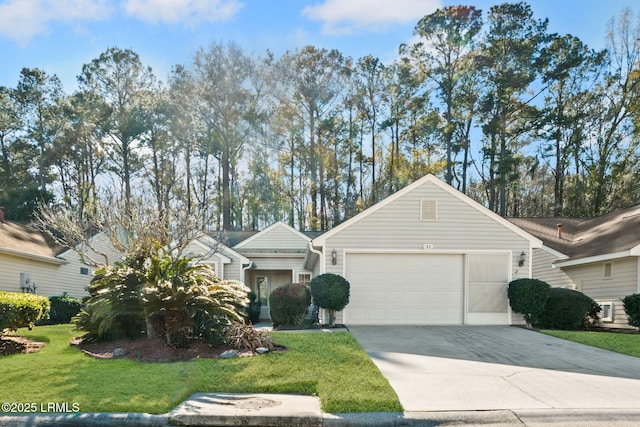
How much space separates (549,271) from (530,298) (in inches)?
231

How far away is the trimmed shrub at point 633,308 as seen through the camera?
11977mm

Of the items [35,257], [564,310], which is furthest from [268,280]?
[564,310]

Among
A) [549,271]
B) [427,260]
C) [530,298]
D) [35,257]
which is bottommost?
[530,298]

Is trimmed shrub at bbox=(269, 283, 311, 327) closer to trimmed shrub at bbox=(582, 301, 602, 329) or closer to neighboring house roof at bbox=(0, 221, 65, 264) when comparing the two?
trimmed shrub at bbox=(582, 301, 602, 329)

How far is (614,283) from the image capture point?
1388 cm

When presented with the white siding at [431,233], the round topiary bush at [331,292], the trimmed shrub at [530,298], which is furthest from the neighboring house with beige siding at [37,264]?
the trimmed shrub at [530,298]

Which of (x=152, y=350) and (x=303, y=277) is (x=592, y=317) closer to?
(x=303, y=277)

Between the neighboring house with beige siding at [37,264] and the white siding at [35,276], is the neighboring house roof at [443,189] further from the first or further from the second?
the white siding at [35,276]

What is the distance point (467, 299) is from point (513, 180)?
1679 centimetres

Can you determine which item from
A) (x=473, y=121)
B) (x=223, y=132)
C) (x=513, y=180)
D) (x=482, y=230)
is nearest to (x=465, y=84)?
(x=473, y=121)

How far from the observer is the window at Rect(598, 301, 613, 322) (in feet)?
45.5

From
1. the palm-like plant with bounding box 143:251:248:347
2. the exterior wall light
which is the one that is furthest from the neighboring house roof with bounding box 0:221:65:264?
the exterior wall light

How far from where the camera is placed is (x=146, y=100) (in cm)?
2936

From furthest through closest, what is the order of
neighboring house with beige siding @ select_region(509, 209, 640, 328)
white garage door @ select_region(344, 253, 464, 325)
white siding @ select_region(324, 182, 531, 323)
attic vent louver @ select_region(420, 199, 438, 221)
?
neighboring house with beige siding @ select_region(509, 209, 640, 328)
attic vent louver @ select_region(420, 199, 438, 221)
white siding @ select_region(324, 182, 531, 323)
white garage door @ select_region(344, 253, 464, 325)
